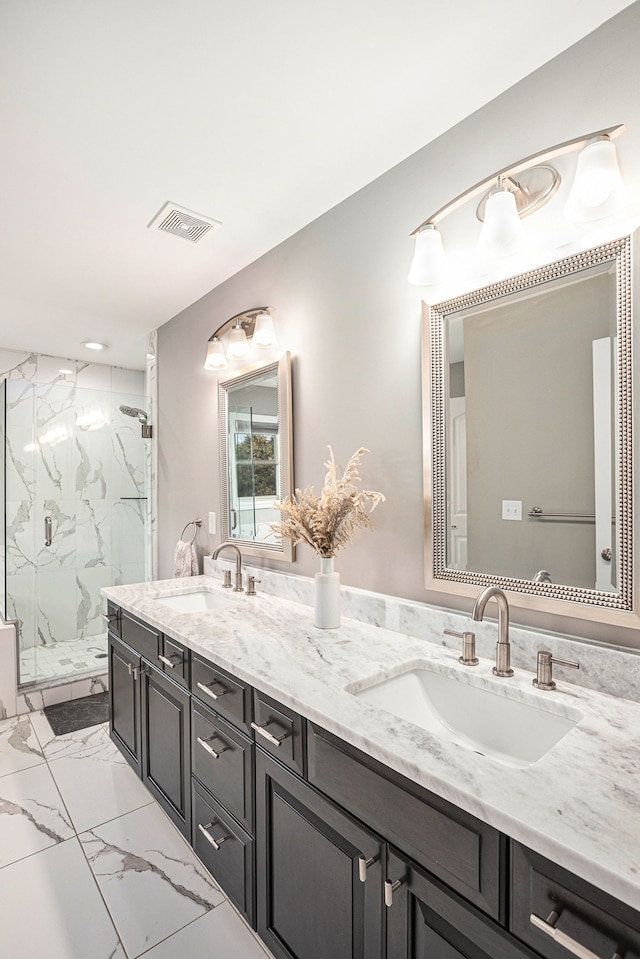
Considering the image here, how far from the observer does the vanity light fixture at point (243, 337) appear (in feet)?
7.39

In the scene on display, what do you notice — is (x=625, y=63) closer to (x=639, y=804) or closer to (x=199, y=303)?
(x=639, y=804)

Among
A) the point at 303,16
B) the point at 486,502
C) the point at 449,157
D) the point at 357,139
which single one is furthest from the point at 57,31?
the point at 486,502

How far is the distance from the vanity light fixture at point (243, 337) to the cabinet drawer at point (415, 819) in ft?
5.38

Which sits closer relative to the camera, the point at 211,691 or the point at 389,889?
the point at 389,889

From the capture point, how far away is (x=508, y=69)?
1354mm

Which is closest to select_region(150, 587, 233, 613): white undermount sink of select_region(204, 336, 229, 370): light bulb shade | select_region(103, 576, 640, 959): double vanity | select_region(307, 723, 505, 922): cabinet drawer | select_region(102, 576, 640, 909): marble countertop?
select_region(103, 576, 640, 959): double vanity

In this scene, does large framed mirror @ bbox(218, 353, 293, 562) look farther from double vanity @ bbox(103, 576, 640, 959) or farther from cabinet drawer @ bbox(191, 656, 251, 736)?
cabinet drawer @ bbox(191, 656, 251, 736)

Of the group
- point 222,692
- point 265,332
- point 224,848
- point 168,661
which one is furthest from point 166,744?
point 265,332

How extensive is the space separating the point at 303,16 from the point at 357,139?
45 cm

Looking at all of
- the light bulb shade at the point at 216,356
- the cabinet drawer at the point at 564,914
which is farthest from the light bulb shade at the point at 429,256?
the cabinet drawer at the point at 564,914

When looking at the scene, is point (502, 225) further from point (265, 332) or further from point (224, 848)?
point (224, 848)

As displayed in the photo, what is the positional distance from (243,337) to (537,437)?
1561 mm

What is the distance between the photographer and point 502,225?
1309 millimetres

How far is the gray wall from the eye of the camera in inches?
49.3
